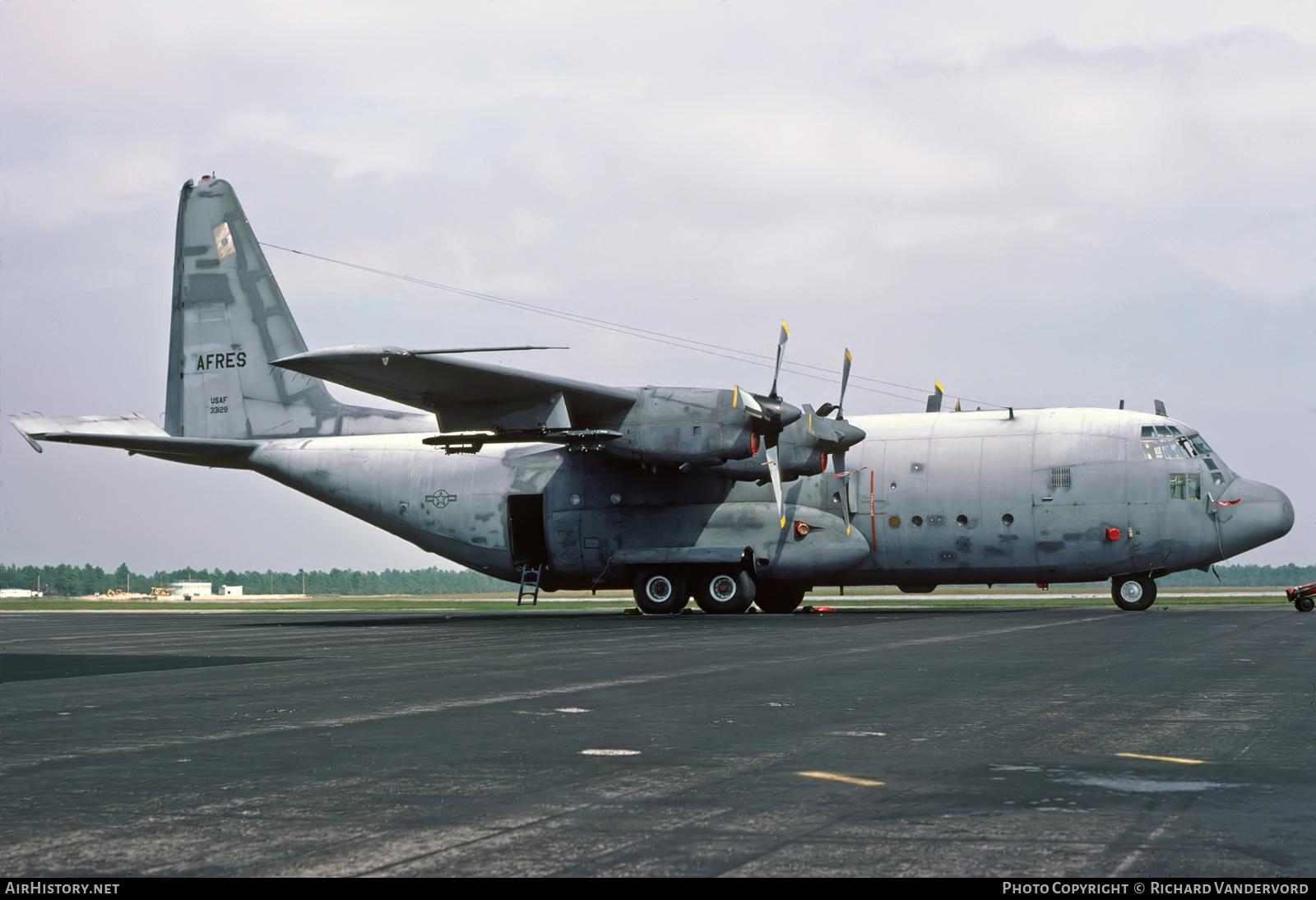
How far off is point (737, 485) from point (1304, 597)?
15553 millimetres

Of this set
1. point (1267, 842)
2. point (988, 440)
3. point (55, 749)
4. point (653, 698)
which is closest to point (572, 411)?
point (988, 440)

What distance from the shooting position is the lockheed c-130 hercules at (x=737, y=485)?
3030 centimetres

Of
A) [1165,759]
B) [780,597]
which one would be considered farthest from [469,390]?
[1165,759]

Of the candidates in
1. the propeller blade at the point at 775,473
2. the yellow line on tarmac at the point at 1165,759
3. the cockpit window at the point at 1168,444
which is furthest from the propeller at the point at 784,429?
the yellow line on tarmac at the point at 1165,759

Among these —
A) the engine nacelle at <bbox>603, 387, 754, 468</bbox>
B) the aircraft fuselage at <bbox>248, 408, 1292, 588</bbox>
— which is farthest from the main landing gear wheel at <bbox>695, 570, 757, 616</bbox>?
the engine nacelle at <bbox>603, 387, 754, 468</bbox>

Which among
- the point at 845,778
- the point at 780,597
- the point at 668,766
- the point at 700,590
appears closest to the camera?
the point at 845,778

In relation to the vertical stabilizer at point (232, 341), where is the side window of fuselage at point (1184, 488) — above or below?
below

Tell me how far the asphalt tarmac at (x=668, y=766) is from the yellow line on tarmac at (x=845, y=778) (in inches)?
1.5

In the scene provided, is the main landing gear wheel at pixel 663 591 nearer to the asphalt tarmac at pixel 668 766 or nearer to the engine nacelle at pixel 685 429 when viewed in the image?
the engine nacelle at pixel 685 429

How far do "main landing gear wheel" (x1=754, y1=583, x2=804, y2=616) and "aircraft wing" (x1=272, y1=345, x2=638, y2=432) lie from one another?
7816 millimetres

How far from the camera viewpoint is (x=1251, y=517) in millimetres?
31219

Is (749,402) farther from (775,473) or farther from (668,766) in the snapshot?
(668,766)

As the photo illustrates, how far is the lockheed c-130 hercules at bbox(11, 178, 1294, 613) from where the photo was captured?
30.3 metres
